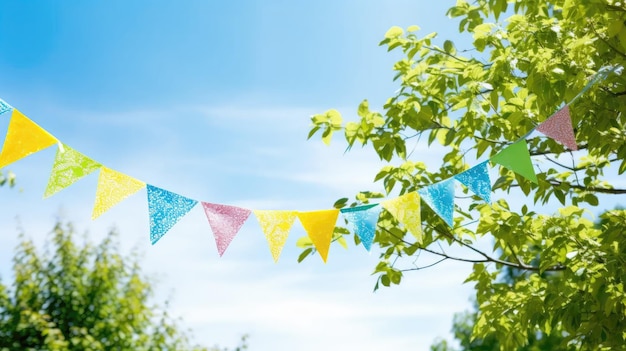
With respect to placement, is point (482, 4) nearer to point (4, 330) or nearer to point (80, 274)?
point (80, 274)

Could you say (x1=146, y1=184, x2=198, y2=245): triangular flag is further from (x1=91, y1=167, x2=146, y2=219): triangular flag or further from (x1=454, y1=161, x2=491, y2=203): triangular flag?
(x1=454, y1=161, x2=491, y2=203): triangular flag

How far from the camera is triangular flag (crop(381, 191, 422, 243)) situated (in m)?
3.37

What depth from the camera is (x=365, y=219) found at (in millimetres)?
3318

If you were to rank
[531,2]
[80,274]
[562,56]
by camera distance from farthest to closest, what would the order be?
[80,274], [531,2], [562,56]

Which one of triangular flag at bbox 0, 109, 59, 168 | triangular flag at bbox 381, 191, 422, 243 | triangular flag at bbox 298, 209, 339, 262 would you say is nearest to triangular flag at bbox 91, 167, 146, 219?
triangular flag at bbox 0, 109, 59, 168

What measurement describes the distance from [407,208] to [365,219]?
0.74 feet

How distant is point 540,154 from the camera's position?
14.3 feet

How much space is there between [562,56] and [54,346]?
13.2ft

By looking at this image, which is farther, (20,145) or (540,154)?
(540,154)

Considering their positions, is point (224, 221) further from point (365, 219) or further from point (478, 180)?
point (478, 180)

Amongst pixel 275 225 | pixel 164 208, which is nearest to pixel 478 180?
pixel 275 225

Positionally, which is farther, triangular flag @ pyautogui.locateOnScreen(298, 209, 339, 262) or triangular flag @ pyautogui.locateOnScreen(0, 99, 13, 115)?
triangular flag @ pyautogui.locateOnScreen(298, 209, 339, 262)

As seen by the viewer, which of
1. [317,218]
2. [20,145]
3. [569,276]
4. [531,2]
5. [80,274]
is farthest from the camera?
[80,274]

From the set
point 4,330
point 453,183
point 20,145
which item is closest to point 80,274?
point 4,330
